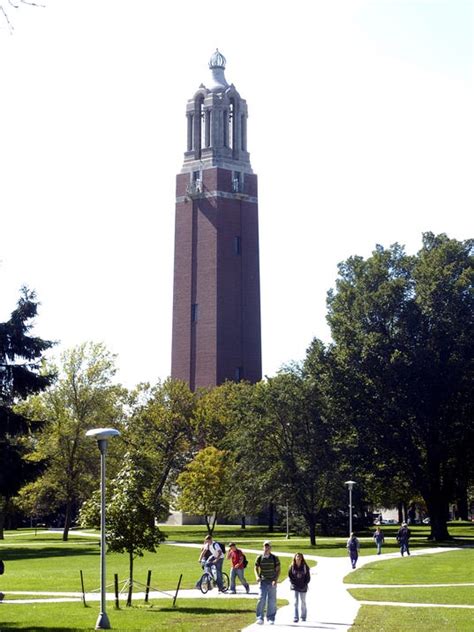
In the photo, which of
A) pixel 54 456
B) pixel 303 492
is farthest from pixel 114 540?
pixel 54 456

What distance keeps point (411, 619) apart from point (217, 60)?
311ft

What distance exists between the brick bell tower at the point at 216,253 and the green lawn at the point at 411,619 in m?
73.8

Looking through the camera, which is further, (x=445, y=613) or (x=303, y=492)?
(x=303, y=492)

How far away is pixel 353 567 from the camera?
41500 mm

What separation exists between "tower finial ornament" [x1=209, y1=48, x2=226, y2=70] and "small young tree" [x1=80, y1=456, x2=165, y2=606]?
8791 centimetres

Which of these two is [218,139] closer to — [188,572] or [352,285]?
[352,285]

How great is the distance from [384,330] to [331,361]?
3.47m

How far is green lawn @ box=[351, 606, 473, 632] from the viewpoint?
2294 centimetres

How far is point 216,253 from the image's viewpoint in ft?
337

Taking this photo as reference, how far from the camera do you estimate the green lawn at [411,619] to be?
22.9 meters

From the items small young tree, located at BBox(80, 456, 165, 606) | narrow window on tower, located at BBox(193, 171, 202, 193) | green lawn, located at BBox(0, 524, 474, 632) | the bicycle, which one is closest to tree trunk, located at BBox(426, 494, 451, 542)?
green lawn, located at BBox(0, 524, 474, 632)

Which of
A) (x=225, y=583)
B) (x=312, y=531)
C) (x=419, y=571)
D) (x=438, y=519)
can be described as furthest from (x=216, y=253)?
(x=225, y=583)

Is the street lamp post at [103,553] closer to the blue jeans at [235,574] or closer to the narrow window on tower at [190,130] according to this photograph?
the blue jeans at [235,574]

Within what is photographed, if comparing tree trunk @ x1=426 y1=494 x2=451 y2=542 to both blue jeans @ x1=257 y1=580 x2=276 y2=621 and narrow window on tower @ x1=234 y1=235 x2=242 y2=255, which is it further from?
narrow window on tower @ x1=234 y1=235 x2=242 y2=255
